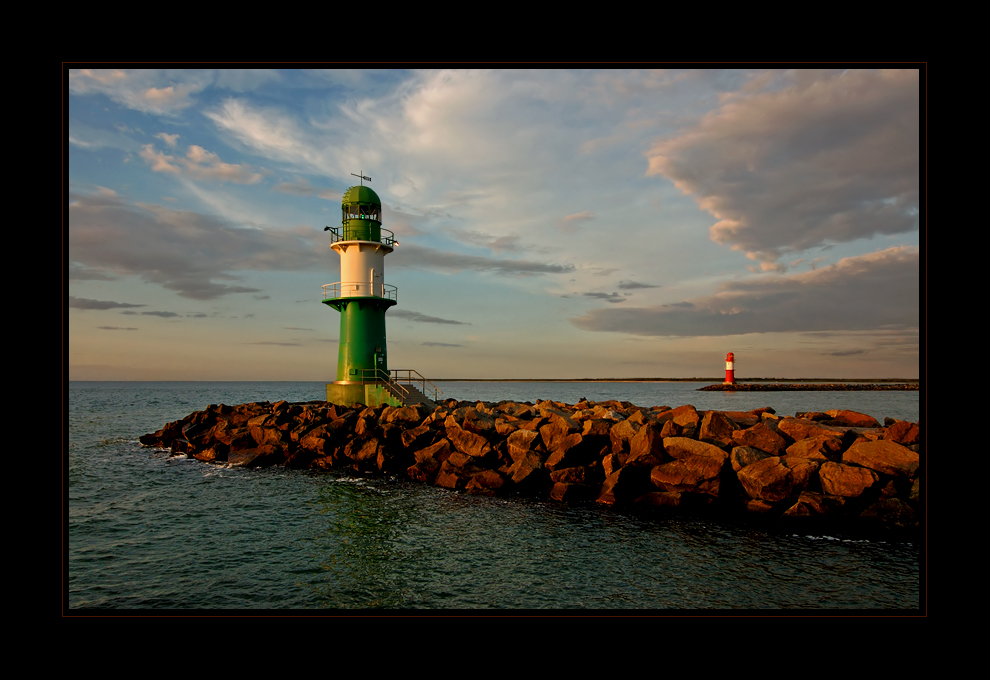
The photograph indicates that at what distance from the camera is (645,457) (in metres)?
13.2

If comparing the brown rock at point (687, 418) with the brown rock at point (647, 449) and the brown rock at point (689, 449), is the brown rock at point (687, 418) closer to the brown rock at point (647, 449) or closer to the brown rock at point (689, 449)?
the brown rock at point (647, 449)

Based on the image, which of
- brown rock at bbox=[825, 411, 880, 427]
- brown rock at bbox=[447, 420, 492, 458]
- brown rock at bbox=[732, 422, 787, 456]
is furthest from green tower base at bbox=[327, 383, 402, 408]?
brown rock at bbox=[825, 411, 880, 427]

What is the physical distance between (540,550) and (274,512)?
7323 millimetres

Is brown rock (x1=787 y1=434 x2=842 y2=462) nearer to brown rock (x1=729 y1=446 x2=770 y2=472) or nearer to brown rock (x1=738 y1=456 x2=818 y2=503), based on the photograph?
brown rock (x1=738 y1=456 x2=818 y2=503)

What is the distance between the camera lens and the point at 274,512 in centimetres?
1252

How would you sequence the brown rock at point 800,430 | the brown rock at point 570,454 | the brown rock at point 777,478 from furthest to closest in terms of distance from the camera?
the brown rock at point 570,454 → the brown rock at point 800,430 → the brown rock at point 777,478

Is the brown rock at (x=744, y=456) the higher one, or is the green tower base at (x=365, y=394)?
the green tower base at (x=365, y=394)

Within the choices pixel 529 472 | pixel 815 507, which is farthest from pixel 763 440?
pixel 529 472

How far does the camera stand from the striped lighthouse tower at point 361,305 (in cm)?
2400

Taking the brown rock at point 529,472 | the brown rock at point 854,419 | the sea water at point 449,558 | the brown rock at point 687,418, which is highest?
the brown rock at point 687,418

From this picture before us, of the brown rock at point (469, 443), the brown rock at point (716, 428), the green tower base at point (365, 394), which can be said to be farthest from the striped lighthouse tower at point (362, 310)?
the brown rock at point (716, 428)

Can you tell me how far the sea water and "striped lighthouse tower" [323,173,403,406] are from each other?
10.0m

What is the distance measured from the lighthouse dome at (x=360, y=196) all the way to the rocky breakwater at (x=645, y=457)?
11.1 metres
